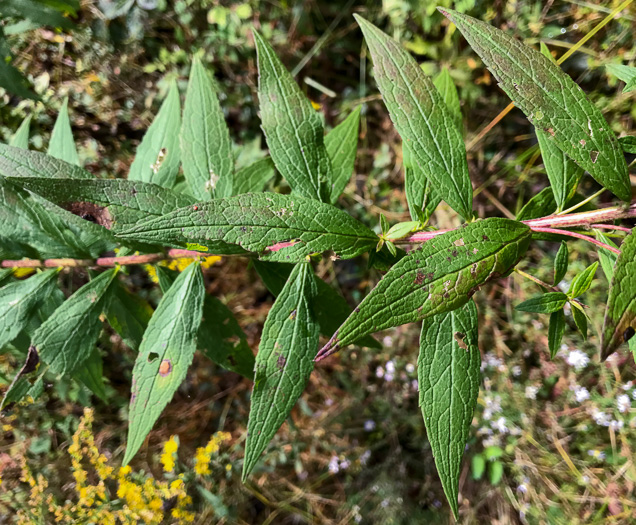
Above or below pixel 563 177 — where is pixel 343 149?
below

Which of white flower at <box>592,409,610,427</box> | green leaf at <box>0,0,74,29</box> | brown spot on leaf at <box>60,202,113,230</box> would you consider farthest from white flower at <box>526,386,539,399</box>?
green leaf at <box>0,0,74,29</box>

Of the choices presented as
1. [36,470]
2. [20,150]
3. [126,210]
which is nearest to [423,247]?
[126,210]

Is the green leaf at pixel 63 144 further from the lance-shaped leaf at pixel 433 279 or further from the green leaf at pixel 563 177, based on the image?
the green leaf at pixel 563 177

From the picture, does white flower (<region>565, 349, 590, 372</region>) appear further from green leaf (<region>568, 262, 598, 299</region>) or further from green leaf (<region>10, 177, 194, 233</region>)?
green leaf (<region>10, 177, 194, 233</region>)

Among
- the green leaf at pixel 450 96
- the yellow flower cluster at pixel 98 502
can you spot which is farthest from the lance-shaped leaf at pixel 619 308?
the yellow flower cluster at pixel 98 502

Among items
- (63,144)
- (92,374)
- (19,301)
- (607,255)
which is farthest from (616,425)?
(63,144)

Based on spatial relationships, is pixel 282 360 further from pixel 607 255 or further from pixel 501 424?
pixel 501 424
